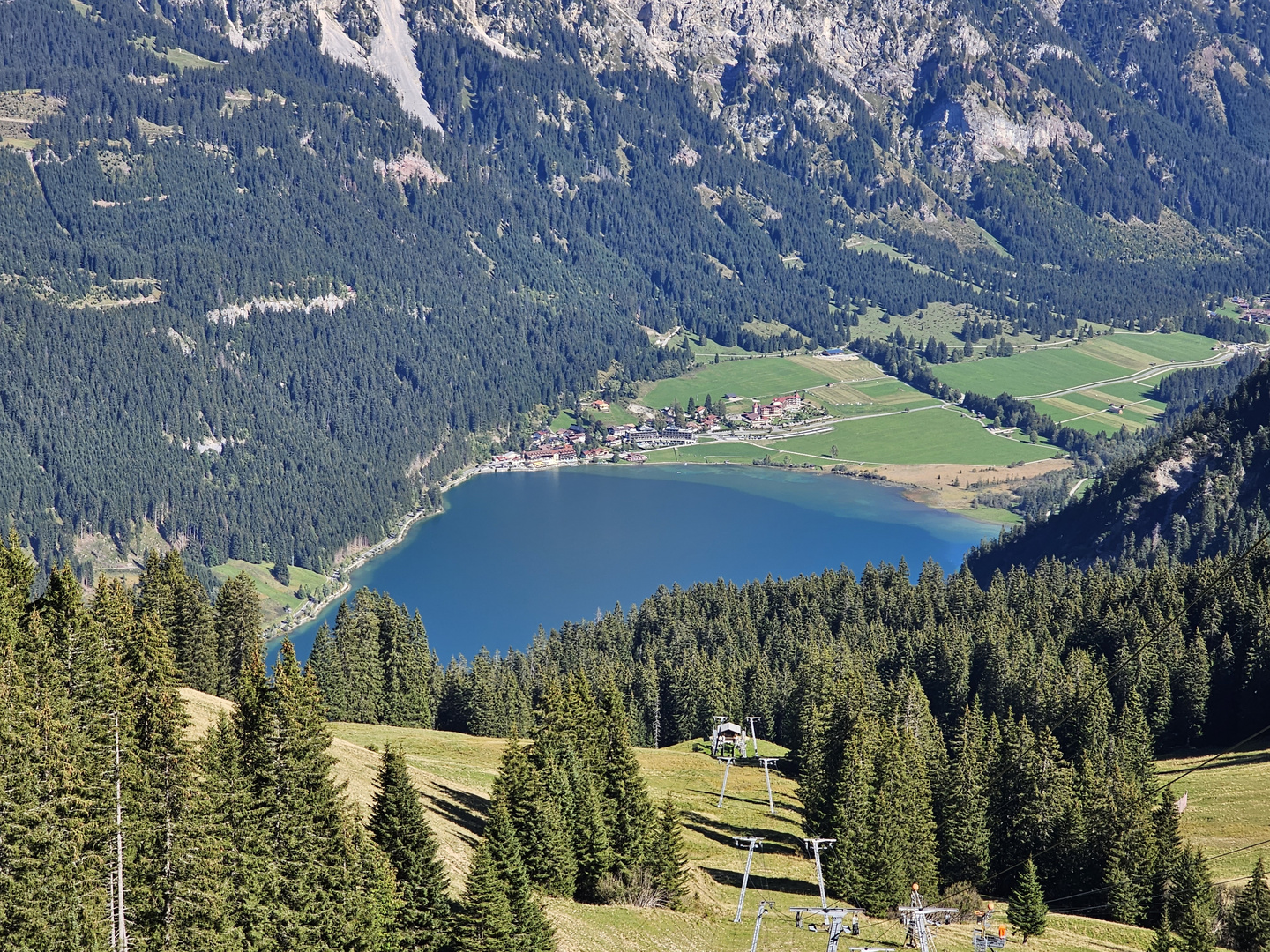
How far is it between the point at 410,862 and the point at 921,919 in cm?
1947

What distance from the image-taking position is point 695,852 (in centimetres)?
7744

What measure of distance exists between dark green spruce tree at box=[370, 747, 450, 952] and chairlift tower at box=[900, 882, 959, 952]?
17.0 meters

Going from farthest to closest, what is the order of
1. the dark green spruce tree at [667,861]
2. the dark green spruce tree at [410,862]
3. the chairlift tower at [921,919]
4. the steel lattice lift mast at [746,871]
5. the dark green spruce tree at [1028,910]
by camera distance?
the dark green spruce tree at [1028,910] < the dark green spruce tree at [667,861] < the steel lattice lift mast at [746,871] < the dark green spruce tree at [410,862] < the chairlift tower at [921,919]

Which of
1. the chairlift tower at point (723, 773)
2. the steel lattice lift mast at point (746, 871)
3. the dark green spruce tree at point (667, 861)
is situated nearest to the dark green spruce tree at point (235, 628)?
the chairlift tower at point (723, 773)

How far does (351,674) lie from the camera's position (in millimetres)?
109562

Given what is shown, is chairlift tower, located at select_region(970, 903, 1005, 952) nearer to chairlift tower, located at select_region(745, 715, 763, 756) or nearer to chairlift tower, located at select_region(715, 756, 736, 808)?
chairlift tower, located at select_region(715, 756, 736, 808)

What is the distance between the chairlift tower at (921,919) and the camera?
43.8 m

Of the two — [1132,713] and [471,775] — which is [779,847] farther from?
[1132,713]

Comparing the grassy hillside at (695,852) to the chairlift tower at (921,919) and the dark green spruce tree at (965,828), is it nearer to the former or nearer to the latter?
the chairlift tower at (921,919)

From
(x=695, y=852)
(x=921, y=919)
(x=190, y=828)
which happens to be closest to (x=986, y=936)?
(x=695, y=852)

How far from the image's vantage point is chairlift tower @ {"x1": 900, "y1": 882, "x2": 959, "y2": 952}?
144 ft

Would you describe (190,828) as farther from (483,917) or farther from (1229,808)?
(1229,808)

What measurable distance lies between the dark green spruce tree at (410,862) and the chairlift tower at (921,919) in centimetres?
1701

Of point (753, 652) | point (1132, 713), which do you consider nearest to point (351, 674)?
point (753, 652)
